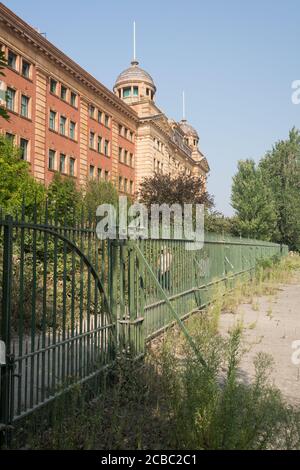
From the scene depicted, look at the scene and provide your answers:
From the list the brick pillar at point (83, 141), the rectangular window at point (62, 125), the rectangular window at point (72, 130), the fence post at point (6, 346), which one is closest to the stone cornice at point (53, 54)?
the brick pillar at point (83, 141)

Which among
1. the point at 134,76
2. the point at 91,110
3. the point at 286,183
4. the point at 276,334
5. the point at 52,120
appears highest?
the point at 134,76

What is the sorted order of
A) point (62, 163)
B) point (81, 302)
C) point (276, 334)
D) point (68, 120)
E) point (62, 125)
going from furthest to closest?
point (68, 120)
point (62, 163)
point (62, 125)
point (276, 334)
point (81, 302)

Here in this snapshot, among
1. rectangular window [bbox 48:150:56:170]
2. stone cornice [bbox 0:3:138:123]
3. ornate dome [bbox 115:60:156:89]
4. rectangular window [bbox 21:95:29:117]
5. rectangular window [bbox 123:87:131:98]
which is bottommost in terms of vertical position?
rectangular window [bbox 48:150:56:170]

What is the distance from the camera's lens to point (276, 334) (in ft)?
33.0

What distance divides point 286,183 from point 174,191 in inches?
1126

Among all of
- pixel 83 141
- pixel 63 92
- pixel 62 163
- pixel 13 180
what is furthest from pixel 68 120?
pixel 13 180

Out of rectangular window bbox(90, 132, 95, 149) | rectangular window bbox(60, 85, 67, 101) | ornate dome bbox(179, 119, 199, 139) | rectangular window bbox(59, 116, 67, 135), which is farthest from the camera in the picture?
A: ornate dome bbox(179, 119, 199, 139)

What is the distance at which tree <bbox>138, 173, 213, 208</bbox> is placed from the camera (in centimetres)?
3281

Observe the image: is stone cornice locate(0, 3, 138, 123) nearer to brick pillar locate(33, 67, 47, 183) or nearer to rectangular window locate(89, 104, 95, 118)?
rectangular window locate(89, 104, 95, 118)

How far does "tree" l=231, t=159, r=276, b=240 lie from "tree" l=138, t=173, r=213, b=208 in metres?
13.1

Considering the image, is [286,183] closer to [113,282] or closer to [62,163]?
[62,163]

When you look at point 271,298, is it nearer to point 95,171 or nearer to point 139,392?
point 139,392

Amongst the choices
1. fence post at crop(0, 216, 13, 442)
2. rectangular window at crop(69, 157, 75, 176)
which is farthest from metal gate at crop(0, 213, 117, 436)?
rectangular window at crop(69, 157, 75, 176)

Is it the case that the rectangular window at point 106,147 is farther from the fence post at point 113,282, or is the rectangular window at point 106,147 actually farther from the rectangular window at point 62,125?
the fence post at point 113,282
